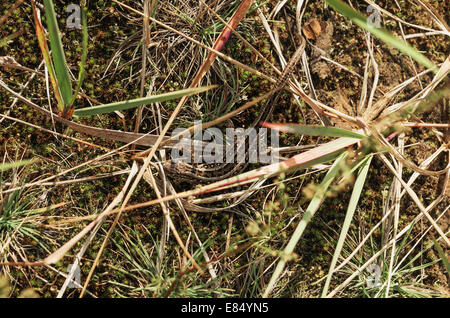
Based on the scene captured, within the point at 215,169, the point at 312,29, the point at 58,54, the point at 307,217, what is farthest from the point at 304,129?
the point at 58,54

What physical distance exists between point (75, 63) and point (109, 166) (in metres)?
0.45

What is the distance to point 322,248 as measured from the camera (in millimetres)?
1604

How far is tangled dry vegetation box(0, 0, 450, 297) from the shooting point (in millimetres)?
1521

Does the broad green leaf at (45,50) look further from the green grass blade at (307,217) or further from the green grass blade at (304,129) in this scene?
the green grass blade at (307,217)

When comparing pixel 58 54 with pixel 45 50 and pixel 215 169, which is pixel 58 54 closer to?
pixel 45 50

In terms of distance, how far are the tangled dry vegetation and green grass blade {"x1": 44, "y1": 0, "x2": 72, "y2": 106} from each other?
0.23 m

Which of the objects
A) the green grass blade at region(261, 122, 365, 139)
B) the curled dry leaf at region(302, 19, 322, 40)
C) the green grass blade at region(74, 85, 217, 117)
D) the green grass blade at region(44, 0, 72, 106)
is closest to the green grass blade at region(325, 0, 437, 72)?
the green grass blade at region(261, 122, 365, 139)

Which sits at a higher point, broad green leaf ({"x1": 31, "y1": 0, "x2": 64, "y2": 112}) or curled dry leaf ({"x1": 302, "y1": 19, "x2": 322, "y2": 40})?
curled dry leaf ({"x1": 302, "y1": 19, "x2": 322, "y2": 40})

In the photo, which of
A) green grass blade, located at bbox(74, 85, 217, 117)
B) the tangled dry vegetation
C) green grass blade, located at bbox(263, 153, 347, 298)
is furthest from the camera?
the tangled dry vegetation

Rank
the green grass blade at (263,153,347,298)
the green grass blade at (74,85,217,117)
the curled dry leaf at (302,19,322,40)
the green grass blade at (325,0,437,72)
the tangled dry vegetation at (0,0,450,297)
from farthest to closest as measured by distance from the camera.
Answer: the curled dry leaf at (302,19,322,40), the tangled dry vegetation at (0,0,450,297), the green grass blade at (263,153,347,298), the green grass blade at (74,85,217,117), the green grass blade at (325,0,437,72)

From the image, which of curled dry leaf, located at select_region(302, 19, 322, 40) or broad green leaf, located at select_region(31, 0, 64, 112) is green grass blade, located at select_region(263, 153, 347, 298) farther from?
broad green leaf, located at select_region(31, 0, 64, 112)

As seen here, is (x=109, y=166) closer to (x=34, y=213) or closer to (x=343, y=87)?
(x=34, y=213)

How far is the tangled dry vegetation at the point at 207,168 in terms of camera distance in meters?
1.52
